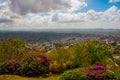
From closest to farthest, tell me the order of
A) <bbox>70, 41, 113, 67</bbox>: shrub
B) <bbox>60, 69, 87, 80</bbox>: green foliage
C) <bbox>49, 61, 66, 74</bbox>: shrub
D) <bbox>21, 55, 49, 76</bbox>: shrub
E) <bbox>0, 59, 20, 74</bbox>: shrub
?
<bbox>60, 69, 87, 80</bbox>: green foliage < <bbox>21, 55, 49, 76</bbox>: shrub < <bbox>0, 59, 20, 74</bbox>: shrub < <bbox>70, 41, 113, 67</bbox>: shrub < <bbox>49, 61, 66, 74</bbox>: shrub

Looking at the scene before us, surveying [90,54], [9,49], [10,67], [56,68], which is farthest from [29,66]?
[9,49]

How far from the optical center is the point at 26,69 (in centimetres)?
5378

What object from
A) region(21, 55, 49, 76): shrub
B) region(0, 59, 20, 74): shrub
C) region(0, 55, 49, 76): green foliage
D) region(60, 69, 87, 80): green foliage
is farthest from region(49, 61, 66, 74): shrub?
region(60, 69, 87, 80): green foliage

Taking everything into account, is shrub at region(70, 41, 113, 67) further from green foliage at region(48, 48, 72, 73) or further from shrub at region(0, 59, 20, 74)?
shrub at region(0, 59, 20, 74)

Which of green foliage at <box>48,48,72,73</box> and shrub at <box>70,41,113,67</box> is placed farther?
green foliage at <box>48,48,72,73</box>

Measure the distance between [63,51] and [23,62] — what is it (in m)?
13.2

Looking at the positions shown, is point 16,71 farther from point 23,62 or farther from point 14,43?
point 14,43

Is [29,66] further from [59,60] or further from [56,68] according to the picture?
[59,60]

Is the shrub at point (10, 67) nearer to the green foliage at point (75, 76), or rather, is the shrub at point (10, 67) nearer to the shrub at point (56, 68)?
the shrub at point (56, 68)

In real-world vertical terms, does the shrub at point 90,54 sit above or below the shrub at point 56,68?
above

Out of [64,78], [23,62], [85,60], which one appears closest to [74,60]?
[85,60]

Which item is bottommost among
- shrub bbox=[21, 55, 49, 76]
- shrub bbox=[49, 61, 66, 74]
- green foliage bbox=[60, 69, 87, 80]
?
shrub bbox=[49, 61, 66, 74]

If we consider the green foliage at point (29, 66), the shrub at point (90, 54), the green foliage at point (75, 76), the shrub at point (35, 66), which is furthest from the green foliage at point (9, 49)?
the green foliage at point (75, 76)

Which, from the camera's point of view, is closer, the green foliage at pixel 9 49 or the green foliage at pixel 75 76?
the green foliage at pixel 75 76
